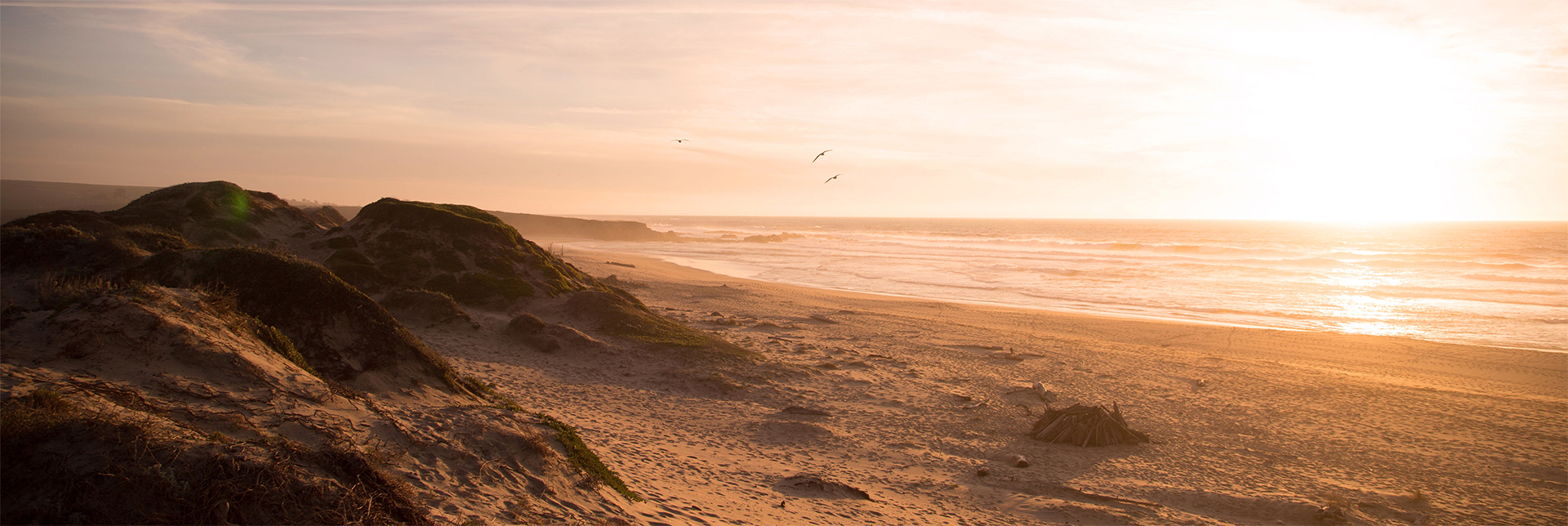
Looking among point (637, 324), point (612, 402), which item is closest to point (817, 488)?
Answer: point (612, 402)

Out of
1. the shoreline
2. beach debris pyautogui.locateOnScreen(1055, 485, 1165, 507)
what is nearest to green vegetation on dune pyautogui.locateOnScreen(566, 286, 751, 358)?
beach debris pyautogui.locateOnScreen(1055, 485, 1165, 507)

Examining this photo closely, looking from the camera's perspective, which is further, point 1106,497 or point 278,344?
point 1106,497

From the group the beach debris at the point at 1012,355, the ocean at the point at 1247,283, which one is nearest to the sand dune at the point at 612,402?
the beach debris at the point at 1012,355

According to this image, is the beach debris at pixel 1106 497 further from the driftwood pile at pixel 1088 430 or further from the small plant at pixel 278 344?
the small plant at pixel 278 344

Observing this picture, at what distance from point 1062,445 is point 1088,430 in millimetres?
448

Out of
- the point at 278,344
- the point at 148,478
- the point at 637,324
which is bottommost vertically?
the point at 637,324

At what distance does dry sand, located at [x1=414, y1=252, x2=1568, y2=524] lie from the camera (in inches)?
313

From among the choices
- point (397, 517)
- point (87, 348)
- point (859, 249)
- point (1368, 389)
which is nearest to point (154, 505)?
point (397, 517)

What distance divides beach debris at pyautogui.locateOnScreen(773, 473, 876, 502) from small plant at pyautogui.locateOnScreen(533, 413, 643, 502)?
1.85m

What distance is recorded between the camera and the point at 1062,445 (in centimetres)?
1011

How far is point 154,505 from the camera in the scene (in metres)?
3.65

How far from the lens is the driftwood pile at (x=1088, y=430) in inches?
399

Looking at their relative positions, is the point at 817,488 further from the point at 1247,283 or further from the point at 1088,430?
the point at 1247,283

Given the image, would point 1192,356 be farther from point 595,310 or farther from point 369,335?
point 369,335
